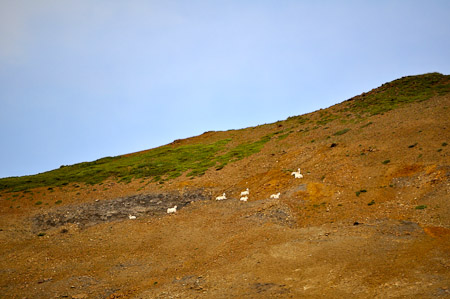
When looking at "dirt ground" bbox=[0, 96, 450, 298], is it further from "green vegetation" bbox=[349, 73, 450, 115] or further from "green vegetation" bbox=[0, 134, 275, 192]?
"green vegetation" bbox=[349, 73, 450, 115]

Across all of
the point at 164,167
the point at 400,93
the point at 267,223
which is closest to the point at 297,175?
the point at 267,223

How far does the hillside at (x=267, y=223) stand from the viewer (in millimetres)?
14750

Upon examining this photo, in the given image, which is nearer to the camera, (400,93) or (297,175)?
(297,175)

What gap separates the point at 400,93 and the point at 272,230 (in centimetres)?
4097

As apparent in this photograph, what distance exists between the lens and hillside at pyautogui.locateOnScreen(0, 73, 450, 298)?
14750mm

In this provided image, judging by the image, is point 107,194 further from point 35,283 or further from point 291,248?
point 291,248

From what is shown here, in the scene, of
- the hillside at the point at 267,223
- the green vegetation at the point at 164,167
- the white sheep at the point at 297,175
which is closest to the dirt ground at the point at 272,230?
the hillside at the point at 267,223

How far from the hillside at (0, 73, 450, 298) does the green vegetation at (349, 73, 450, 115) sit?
2.48 ft

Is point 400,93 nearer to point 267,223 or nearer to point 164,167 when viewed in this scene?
point 164,167

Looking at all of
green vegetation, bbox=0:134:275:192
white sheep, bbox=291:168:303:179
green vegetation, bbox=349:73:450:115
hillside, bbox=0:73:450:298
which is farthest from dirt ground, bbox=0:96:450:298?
green vegetation, bbox=349:73:450:115

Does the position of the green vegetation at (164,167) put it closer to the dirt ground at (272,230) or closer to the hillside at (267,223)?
the hillside at (267,223)

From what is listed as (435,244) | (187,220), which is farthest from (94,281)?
(435,244)

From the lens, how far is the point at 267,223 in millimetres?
22219

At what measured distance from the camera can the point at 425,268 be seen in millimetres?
13211
